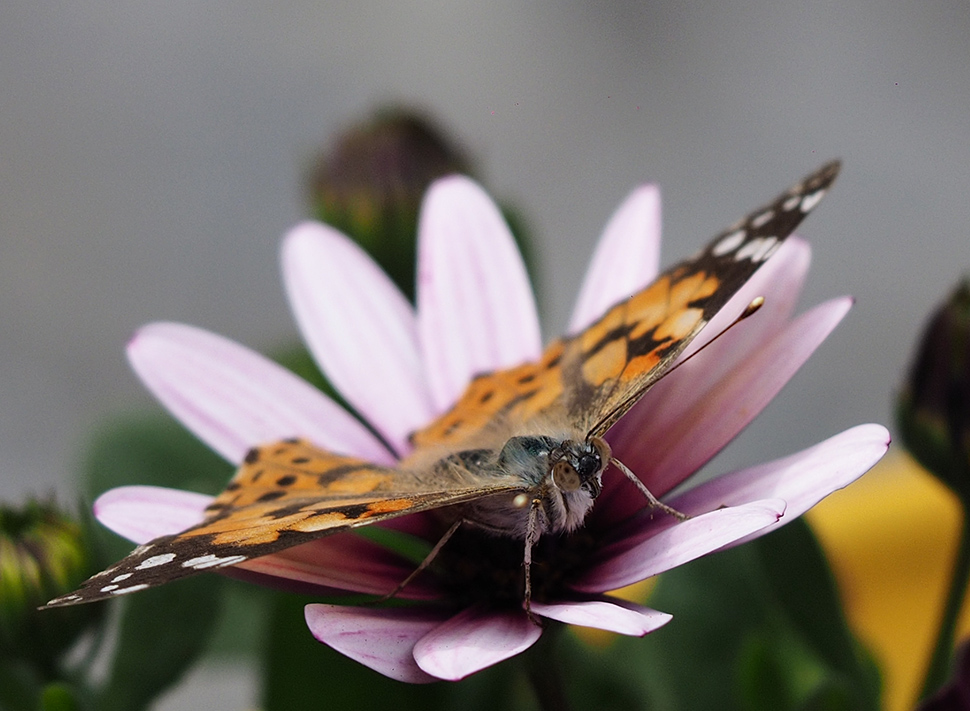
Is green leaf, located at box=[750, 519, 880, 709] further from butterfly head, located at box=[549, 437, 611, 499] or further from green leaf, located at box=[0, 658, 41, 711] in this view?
green leaf, located at box=[0, 658, 41, 711]

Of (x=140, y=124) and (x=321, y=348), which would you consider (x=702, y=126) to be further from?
(x=321, y=348)

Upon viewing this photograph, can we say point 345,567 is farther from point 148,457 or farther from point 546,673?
point 148,457

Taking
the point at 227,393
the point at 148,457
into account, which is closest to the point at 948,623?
the point at 227,393

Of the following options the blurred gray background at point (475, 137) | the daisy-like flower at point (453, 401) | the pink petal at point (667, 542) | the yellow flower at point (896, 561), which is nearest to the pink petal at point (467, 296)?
the daisy-like flower at point (453, 401)

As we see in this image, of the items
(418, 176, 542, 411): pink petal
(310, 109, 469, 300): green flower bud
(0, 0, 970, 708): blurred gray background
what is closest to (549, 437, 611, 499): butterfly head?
(418, 176, 542, 411): pink petal

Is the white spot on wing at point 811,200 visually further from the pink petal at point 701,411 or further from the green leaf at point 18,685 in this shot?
the green leaf at point 18,685
